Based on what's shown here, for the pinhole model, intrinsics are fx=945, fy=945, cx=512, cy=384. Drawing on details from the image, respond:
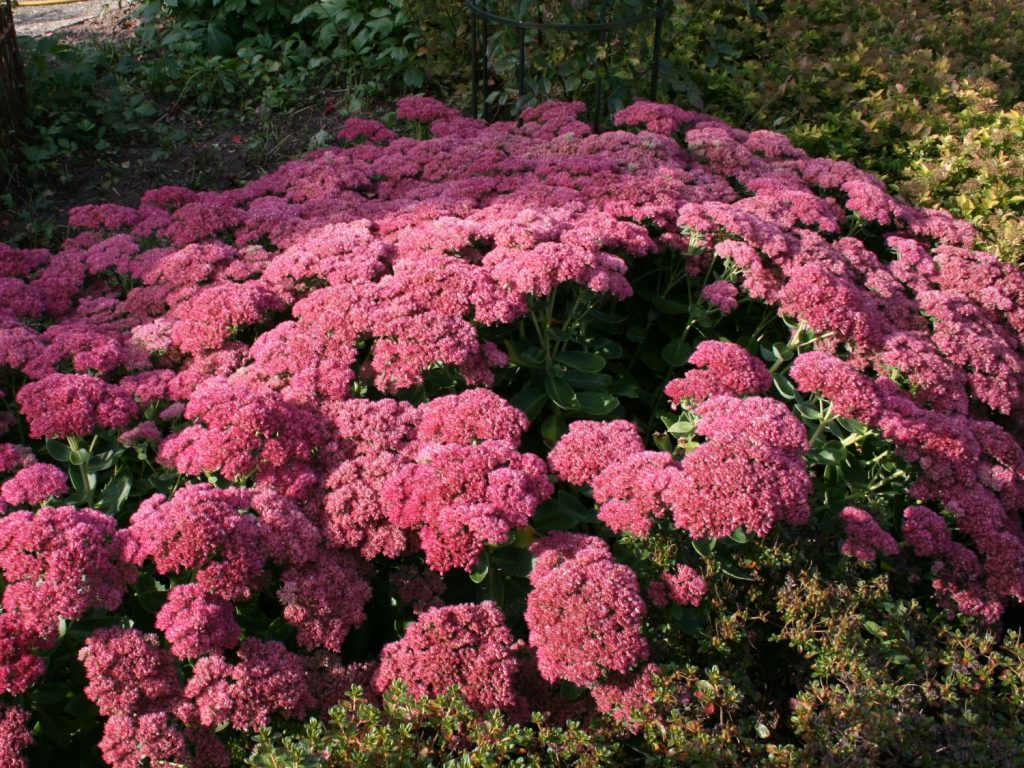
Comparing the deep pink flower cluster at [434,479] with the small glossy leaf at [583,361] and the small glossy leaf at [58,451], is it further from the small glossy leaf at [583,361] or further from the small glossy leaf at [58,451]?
the small glossy leaf at [58,451]

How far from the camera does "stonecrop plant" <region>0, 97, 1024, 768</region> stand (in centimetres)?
250

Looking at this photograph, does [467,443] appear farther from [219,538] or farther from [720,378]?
[720,378]

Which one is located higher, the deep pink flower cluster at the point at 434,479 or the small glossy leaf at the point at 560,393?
the deep pink flower cluster at the point at 434,479

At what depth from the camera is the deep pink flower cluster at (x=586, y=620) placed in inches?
97.8

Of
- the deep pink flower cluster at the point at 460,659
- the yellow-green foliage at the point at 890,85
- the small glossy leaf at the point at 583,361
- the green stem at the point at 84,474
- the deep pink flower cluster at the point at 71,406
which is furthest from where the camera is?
the yellow-green foliage at the point at 890,85

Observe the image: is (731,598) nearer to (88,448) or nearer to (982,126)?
(88,448)

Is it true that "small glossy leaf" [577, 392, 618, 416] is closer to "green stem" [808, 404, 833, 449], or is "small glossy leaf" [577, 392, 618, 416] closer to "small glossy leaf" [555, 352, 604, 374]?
"small glossy leaf" [555, 352, 604, 374]

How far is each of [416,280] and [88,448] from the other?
51.0 inches

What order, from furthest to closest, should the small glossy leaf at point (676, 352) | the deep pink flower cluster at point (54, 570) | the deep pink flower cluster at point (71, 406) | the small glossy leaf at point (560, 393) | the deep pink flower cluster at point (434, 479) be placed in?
the small glossy leaf at point (676, 352) < the small glossy leaf at point (560, 393) < the deep pink flower cluster at point (71, 406) < the deep pink flower cluster at point (434, 479) < the deep pink flower cluster at point (54, 570)

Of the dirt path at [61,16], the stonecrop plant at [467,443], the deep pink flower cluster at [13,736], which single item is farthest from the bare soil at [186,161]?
the deep pink flower cluster at [13,736]

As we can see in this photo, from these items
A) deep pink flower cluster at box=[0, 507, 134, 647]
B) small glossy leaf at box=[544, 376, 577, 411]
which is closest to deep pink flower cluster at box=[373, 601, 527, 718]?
deep pink flower cluster at box=[0, 507, 134, 647]

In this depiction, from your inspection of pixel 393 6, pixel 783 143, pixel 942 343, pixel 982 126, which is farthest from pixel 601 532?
pixel 393 6

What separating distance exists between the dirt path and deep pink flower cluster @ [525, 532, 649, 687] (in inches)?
297

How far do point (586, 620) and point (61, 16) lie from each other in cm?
870
